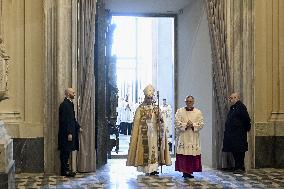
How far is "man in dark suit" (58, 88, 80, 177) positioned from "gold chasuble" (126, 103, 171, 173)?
3.33 feet

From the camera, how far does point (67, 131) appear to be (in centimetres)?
970

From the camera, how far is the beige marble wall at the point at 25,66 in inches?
401

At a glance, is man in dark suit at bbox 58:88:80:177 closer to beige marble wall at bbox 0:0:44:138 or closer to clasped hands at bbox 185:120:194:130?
beige marble wall at bbox 0:0:44:138

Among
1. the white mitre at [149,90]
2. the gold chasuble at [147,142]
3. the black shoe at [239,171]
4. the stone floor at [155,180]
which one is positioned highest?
the white mitre at [149,90]

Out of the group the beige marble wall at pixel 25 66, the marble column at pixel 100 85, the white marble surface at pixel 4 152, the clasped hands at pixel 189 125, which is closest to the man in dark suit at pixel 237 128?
the clasped hands at pixel 189 125

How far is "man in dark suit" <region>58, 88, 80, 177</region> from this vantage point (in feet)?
31.8

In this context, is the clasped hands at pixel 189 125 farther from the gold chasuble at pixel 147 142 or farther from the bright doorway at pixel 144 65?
the bright doorway at pixel 144 65

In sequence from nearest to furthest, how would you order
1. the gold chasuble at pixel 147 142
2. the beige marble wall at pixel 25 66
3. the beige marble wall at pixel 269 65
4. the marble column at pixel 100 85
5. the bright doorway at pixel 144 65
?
the gold chasuble at pixel 147 142 → the beige marble wall at pixel 25 66 → the marble column at pixel 100 85 → the beige marble wall at pixel 269 65 → the bright doorway at pixel 144 65

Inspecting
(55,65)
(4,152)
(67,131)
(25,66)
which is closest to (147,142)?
(67,131)

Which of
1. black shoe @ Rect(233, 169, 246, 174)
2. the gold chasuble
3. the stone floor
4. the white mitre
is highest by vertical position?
→ the white mitre

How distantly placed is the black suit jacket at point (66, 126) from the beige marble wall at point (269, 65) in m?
3.51

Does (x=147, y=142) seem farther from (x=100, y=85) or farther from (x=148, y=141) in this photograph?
(x=100, y=85)

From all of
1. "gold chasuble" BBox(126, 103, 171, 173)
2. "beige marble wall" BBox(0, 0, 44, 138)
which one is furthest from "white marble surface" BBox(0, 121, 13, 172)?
"gold chasuble" BBox(126, 103, 171, 173)

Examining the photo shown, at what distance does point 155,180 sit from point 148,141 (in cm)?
97
